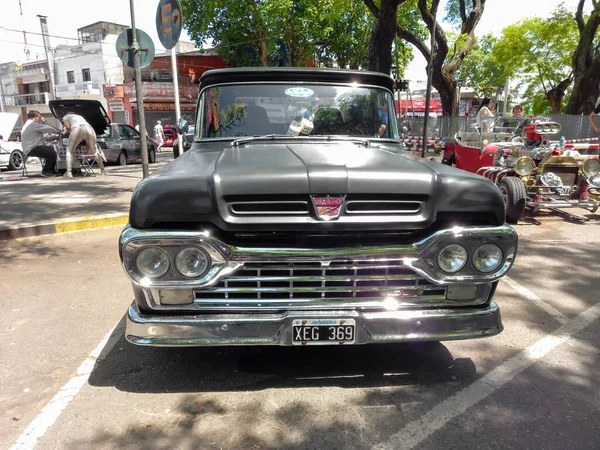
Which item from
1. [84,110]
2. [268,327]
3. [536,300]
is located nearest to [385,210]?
[268,327]

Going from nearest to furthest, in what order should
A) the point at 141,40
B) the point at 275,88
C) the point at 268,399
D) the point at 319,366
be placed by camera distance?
the point at 268,399 < the point at 319,366 < the point at 275,88 < the point at 141,40

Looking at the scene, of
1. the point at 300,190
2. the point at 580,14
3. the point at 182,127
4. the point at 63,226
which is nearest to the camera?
the point at 300,190

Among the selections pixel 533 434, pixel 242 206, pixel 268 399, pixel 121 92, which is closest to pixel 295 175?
pixel 242 206

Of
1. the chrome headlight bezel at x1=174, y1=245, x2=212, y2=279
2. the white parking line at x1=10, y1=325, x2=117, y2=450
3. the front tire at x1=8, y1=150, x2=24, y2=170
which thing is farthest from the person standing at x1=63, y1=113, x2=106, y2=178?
the chrome headlight bezel at x1=174, y1=245, x2=212, y2=279

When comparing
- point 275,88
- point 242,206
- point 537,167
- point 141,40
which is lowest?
point 537,167

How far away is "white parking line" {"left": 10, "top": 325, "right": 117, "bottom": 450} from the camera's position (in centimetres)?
239

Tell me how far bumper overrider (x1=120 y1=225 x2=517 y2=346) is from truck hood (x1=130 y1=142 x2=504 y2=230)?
0.12 metres

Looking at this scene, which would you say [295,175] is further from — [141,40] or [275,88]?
[141,40]

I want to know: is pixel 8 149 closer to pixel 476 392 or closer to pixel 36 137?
pixel 36 137

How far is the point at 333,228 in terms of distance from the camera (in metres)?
2.43

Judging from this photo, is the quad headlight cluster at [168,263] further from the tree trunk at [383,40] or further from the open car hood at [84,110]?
the open car hood at [84,110]

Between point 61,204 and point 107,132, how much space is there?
8.24 metres

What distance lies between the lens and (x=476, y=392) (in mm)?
2863

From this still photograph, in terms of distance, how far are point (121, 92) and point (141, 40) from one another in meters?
33.0
